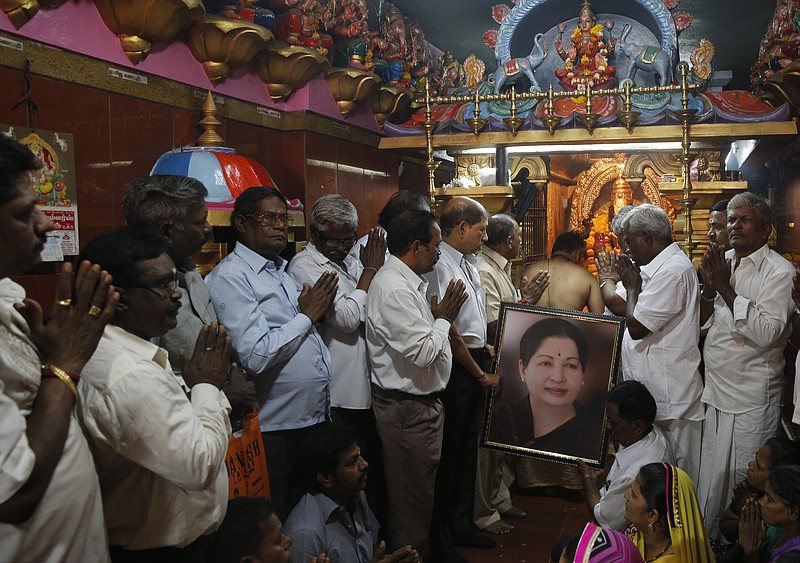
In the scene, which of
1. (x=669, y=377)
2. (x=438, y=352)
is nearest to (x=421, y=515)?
(x=438, y=352)

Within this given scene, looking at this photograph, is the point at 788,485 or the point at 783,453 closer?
the point at 788,485

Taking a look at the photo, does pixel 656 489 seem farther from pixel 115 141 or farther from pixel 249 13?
pixel 249 13

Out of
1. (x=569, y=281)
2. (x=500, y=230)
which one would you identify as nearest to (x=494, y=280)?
(x=500, y=230)

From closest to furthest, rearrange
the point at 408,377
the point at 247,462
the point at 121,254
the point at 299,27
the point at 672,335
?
the point at 121,254 → the point at 247,462 → the point at 408,377 → the point at 672,335 → the point at 299,27

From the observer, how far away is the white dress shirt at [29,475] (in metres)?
1.20

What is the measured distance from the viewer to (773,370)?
342 centimetres

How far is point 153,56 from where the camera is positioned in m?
3.86

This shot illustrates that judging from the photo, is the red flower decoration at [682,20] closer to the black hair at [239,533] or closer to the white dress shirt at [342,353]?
the white dress shirt at [342,353]

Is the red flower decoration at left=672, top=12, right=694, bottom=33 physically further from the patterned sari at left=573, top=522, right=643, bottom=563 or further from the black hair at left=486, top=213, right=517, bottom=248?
the patterned sari at left=573, top=522, right=643, bottom=563

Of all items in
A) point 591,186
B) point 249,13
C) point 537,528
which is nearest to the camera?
point 537,528

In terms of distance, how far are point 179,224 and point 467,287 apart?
1.81 meters

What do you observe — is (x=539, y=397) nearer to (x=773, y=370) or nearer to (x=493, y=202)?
(x=773, y=370)

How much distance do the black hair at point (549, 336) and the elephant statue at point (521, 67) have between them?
268cm

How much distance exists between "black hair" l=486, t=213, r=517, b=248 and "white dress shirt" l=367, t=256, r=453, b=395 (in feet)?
4.08
